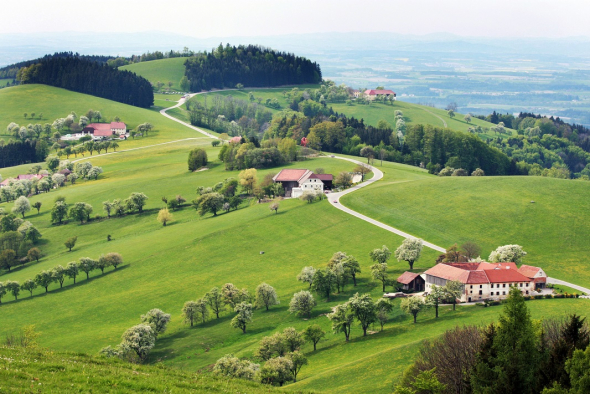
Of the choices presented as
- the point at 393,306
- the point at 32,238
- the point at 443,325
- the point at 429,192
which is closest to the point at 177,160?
the point at 32,238

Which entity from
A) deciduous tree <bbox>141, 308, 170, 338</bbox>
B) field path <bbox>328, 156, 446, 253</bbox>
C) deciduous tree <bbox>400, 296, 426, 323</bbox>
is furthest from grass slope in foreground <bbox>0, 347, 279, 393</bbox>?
field path <bbox>328, 156, 446, 253</bbox>

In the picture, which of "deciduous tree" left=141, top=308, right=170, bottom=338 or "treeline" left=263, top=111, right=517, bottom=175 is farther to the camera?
"treeline" left=263, top=111, right=517, bottom=175

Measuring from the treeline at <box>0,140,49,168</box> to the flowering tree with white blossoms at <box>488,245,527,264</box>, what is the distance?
15225cm

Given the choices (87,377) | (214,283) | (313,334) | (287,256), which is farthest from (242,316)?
(87,377)

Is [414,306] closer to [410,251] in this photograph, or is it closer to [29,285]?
[410,251]

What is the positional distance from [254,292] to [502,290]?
3227 cm

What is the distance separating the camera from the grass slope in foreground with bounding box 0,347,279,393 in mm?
26606

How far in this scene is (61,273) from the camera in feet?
313

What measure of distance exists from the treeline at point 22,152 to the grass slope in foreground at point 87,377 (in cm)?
17215

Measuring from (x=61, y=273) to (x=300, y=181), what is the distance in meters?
52.9

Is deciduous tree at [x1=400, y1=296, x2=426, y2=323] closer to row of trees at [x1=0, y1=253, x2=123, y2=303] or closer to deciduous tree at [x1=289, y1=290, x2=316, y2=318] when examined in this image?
deciduous tree at [x1=289, y1=290, x2=316, y2=318]

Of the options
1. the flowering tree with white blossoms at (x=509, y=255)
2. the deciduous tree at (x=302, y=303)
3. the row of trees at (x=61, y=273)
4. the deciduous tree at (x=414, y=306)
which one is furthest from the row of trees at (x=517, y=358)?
the row of trees at (x=61, y=273)

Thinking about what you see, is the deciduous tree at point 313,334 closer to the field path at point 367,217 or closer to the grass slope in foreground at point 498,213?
the field path at point 367,217

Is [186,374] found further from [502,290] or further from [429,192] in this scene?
[429,192]
